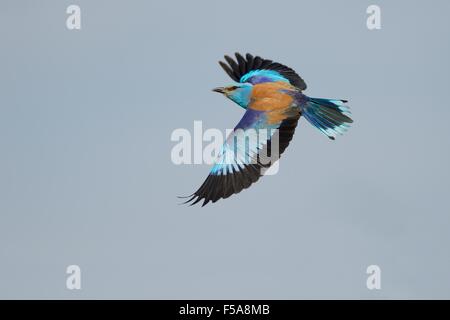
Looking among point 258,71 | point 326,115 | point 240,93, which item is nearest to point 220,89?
point 240,93

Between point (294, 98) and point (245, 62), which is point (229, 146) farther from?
point (245, 62)

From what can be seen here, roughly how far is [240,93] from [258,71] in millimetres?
1809

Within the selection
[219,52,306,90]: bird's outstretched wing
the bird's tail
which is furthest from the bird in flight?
[219,52,306,90]: bird's outstretched wing

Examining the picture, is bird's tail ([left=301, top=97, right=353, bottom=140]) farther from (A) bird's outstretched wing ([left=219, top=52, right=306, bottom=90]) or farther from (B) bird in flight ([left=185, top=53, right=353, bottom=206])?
(A) bird's outstretched wing ([left=219, top=52, right=306, bottom=90])

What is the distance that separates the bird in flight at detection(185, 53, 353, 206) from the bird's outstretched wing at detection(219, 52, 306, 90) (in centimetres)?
92

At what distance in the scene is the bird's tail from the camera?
18672 millimetres

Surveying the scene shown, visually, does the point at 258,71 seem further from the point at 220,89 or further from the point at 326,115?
the point at 326,115

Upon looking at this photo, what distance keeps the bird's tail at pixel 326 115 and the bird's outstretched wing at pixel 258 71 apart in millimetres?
1878

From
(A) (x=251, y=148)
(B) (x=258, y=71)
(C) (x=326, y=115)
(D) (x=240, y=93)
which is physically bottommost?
(A) (x=251, y=148)

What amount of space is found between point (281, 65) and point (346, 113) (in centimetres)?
307

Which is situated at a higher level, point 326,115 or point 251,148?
point 326,115

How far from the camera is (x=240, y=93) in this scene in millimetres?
19609

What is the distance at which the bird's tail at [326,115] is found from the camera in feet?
61.3

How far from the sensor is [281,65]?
70.5 feet
